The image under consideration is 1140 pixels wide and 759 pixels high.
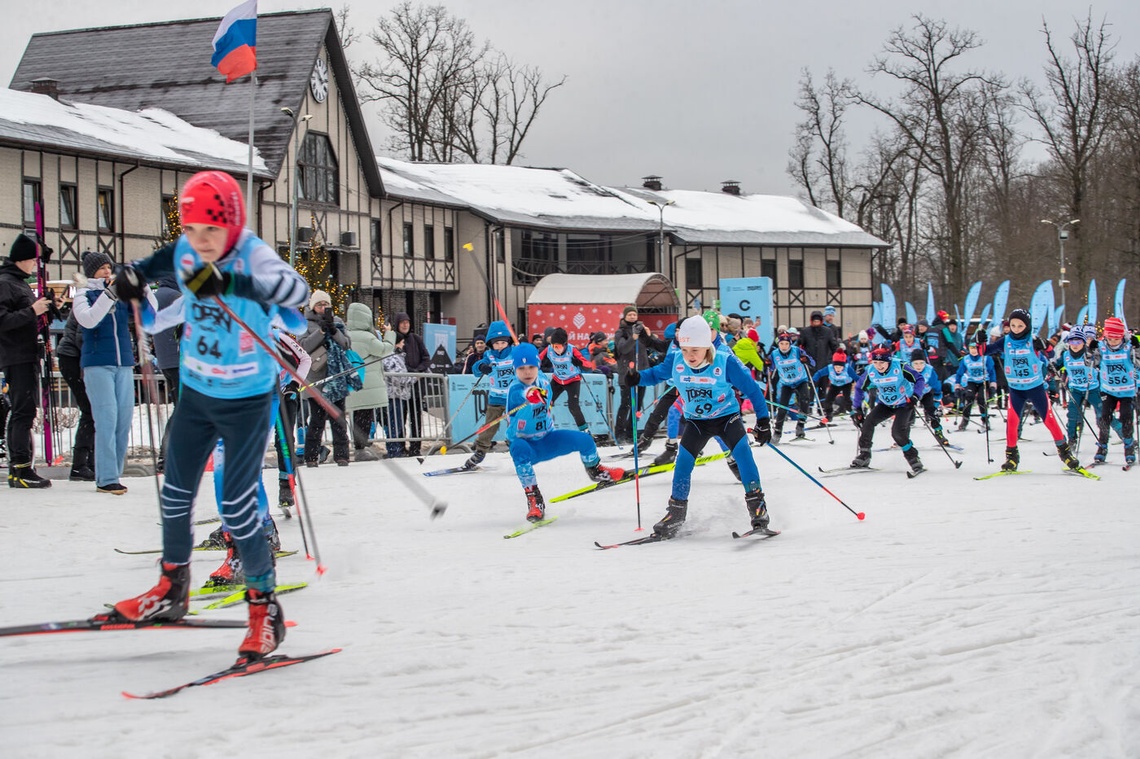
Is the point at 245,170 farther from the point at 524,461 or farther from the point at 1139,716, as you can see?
the point at 1139,716

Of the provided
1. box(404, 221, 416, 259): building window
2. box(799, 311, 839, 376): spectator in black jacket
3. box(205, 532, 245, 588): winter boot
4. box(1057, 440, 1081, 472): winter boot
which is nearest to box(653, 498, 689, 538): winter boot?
box(205, 532, 245, 588): winter boot

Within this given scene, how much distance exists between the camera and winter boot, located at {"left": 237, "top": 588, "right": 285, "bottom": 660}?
436cm

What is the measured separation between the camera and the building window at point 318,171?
33281 millimetres

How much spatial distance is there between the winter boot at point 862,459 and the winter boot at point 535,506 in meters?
4.92

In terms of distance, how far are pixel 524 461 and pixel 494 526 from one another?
2.09 ft

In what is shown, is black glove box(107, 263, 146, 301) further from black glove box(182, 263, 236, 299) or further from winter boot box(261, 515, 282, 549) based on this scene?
winter boot box(261, 515, 282, 549)

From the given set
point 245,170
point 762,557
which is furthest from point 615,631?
point 245,170

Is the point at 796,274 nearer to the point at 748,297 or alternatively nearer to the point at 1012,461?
the point at 748,297

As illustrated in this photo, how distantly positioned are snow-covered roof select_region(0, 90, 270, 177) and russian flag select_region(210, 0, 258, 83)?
7033 mm

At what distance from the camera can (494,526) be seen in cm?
884

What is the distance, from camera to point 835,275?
5034 centimetres

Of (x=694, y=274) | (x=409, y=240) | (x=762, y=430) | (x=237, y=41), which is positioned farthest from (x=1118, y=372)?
(x=694, y=274)

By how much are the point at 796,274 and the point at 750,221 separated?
2984 mm

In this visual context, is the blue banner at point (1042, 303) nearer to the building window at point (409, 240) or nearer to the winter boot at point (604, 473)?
the winter boot at point (604, 473)
